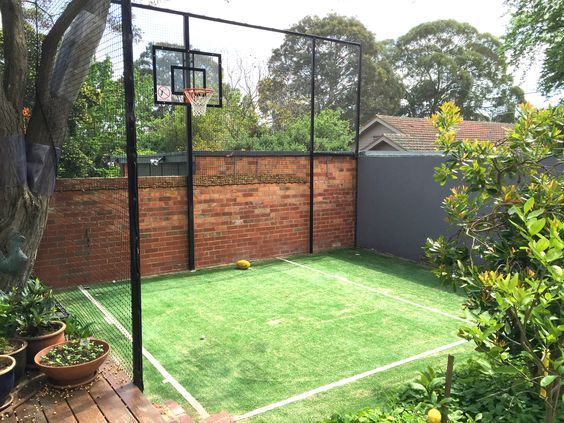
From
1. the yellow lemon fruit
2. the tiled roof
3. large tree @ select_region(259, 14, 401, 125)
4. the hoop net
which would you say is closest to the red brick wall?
the hoop net

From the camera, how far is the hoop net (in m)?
5.60

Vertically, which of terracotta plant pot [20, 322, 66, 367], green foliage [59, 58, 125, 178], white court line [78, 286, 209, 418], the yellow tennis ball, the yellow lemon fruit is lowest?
white court line [78, 286, 209, 418]

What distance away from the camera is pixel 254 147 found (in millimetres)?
10078

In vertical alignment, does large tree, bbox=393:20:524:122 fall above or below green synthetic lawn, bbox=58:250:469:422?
above

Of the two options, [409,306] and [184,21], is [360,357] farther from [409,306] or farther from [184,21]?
[184,21]

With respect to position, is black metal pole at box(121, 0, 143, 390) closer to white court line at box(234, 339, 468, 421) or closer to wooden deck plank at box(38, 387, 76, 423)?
wooden deck plank at box(38, 387, 76, 423)

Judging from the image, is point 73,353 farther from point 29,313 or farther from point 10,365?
point 29,313

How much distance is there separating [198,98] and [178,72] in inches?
16.1

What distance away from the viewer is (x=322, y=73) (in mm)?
15438

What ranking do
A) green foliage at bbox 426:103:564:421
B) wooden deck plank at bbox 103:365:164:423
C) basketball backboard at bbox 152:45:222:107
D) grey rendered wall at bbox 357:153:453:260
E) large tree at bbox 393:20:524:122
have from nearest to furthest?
green foliage at bbox 426:103:564:421, wooden deck plank at bbox 103:365:164:423, basketball backboard at bbox 152:45:222:107, grey rendered wall at bbox 357:153:453:260, large tree at bbox 393:20:524:122

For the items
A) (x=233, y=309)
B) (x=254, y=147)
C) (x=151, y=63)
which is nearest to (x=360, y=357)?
(x=233, y=309)

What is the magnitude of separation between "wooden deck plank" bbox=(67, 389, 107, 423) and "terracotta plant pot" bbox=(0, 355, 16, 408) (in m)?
0.31

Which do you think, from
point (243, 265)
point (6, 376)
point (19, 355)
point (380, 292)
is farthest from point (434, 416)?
point (243, 265)

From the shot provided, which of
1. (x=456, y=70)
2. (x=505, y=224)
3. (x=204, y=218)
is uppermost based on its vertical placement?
(x=456, y=70)
